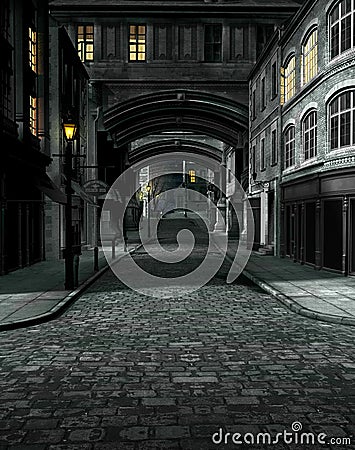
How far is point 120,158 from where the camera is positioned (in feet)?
171

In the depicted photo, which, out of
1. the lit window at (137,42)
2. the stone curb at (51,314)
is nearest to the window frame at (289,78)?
the lit window at (137,42)

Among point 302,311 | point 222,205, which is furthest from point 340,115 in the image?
point 222,205

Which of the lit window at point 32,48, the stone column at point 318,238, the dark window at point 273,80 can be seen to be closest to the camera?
the stone column at point 318,238

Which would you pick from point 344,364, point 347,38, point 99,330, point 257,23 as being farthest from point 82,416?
point 257,23

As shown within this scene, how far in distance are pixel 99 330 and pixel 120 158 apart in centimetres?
4279

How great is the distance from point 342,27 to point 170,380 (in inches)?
626

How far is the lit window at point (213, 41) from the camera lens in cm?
3503

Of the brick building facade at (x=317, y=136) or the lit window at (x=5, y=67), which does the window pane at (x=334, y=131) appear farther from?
the lit window at (x=5, y=67)

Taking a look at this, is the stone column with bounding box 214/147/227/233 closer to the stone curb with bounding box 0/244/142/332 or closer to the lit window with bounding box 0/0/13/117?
the lit window with bounding box 0/0/13/117

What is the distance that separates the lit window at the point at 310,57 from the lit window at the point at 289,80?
5.48 ft

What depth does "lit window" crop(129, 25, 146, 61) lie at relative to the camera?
34906 mm

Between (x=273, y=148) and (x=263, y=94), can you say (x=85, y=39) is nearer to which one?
(x=263, y=94)

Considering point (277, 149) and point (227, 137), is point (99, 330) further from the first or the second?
point (227, 137)

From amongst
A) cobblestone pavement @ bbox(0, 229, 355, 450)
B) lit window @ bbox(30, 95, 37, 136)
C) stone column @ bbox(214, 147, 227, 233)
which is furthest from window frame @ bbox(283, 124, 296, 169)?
stone column @ bbox(214, 147, 227, 233)
